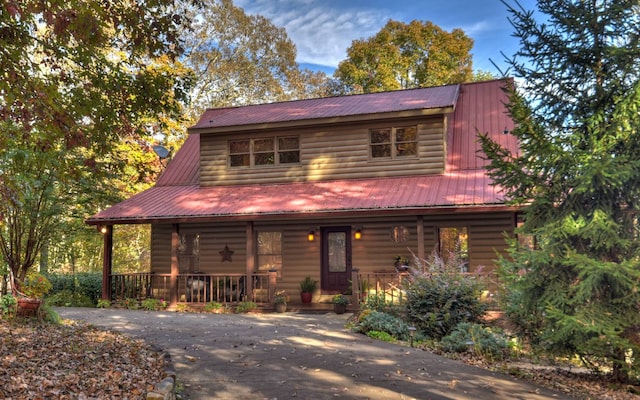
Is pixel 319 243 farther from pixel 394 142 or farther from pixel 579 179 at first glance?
pixel 579 179

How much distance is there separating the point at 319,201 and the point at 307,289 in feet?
9.79

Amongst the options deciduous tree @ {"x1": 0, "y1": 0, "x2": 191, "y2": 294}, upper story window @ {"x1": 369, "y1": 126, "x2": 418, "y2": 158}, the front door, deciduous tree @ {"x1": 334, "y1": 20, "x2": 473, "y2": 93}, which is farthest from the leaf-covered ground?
deciduous tree @ {"x1": 334, "y1": 20, "x2": 473, "y2": 93}

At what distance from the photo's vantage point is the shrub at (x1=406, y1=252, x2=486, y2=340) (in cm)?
963

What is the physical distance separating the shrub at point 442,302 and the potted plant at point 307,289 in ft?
17.6

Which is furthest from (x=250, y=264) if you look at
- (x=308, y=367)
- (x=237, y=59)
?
(x=237, y=59)

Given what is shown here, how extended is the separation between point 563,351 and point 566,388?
493mm

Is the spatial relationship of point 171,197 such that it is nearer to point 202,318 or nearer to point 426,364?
point 202,318

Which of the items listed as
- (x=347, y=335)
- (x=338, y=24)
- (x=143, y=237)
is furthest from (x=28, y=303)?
(x=338, y=24)

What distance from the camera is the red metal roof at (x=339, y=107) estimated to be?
15.7 meters

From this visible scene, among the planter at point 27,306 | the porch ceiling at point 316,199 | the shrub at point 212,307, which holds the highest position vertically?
the porch ceiling at point 316,199

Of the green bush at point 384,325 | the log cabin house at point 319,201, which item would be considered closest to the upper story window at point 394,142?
the log cabin house at point 319,201

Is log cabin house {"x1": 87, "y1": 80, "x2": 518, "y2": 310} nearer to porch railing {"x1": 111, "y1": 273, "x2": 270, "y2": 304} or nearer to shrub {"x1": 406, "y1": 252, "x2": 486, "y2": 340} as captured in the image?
porch railing {"x1": 111, "y1": 273, "x2": 270, "y2": 304}

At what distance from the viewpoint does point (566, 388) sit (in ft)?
20.4

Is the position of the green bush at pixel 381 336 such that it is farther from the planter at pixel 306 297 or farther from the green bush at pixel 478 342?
the planter at pixel 306 297
